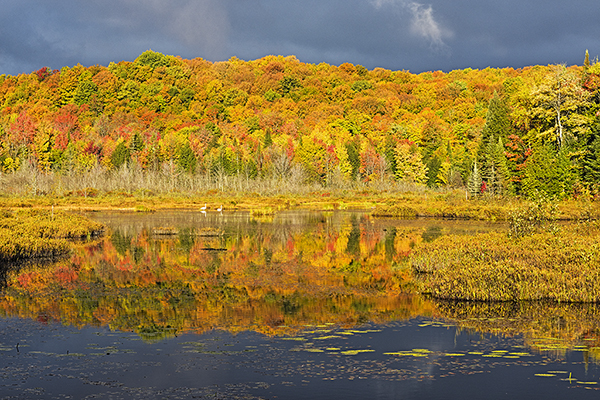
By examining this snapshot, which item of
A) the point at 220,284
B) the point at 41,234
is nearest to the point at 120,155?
the point at 41,234

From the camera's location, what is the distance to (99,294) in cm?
1841

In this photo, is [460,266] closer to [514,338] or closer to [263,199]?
[514,338]

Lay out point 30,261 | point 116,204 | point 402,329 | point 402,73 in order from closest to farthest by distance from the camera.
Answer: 1. point 402,329
2. point 30,261
3. point 116,204
4. point 402,73

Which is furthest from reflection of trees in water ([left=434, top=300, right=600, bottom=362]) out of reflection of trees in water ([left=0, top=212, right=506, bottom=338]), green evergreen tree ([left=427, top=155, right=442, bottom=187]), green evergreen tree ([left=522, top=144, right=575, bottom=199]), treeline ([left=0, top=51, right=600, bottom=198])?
green evergreen tree ([left=427, top=155, right=442, bottom=187])

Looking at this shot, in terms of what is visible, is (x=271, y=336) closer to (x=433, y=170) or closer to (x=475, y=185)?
(x=475, y=185)

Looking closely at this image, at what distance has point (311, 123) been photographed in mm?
138875

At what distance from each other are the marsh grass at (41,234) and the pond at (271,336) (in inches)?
89.9

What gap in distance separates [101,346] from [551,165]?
178 ft

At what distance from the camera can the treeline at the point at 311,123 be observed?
64438 millimetres

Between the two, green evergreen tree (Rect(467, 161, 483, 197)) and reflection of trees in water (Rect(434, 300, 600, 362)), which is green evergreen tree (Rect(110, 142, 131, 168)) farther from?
reflection of trees in water (Rect(434, 300, 600, 362))

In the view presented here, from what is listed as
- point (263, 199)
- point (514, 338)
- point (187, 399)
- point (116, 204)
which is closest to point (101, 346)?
point (187, 399)

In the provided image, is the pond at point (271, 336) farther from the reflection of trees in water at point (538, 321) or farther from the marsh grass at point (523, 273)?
the marsh grass at point (523, 273)

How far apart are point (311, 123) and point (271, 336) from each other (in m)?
127

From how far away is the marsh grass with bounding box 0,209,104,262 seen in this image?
25.8 m
